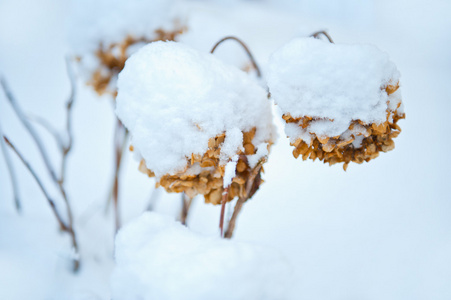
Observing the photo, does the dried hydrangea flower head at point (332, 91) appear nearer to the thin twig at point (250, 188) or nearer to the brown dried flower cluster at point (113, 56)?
the thin twig at point (250, 188)

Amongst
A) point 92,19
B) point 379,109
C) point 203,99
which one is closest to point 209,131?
point 203,99

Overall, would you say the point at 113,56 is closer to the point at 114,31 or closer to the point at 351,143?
the point at 114,31

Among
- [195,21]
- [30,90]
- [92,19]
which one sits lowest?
[30,90]

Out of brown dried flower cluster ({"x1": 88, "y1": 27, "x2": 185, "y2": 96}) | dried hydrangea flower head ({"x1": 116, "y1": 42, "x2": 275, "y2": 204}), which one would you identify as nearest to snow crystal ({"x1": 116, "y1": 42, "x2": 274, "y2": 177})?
dried hydrangea flower head ({"x1": 116, "y1": 42, "x2": 275, "y2": 204})

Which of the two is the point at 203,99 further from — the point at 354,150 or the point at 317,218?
the point at 317,218

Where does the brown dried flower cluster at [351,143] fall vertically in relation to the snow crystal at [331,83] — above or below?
below

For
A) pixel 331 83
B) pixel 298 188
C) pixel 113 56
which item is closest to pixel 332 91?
pixel 331 83

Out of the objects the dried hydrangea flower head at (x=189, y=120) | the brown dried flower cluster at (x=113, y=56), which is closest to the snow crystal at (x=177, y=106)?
the dried hydrangea flower head at (x=189, y=120)
